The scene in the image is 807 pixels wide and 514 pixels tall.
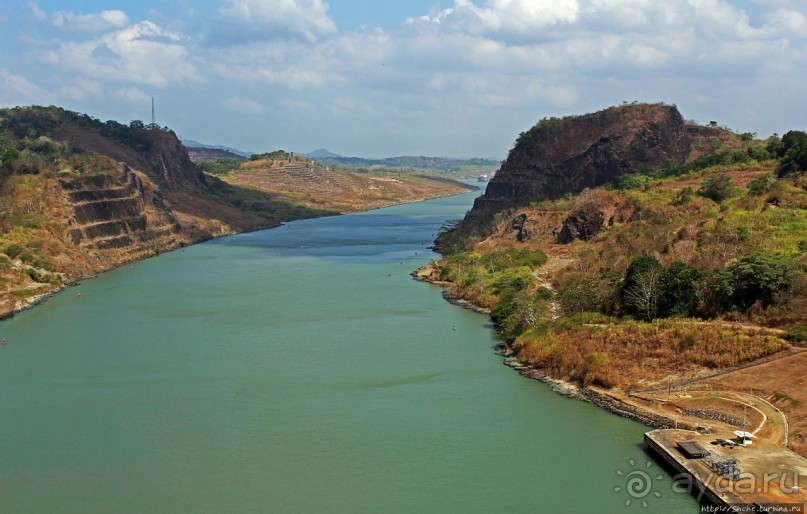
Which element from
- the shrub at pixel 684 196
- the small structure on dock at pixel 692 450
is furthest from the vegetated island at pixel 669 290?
the small structure on dock at pixel 692 450

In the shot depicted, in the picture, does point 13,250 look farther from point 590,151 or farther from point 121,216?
point 590,151

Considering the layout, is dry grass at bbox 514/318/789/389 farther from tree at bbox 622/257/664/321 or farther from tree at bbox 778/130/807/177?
tree at bbox 778/130/807/177

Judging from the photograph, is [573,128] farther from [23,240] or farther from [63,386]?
[63,386]

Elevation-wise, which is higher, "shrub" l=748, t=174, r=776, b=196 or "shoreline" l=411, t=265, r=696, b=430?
"shrub" l=748, t=174, r=776, b=196

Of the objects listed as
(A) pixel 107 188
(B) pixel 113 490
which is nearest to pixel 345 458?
(B) pixel 113 490

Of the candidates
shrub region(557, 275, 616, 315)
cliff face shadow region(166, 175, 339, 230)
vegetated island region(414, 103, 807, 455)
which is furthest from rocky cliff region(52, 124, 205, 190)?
A: shrub region(557, 275, 616, 315)

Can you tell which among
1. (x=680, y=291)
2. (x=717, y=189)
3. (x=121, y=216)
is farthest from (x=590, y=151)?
(x=680, y=291)
